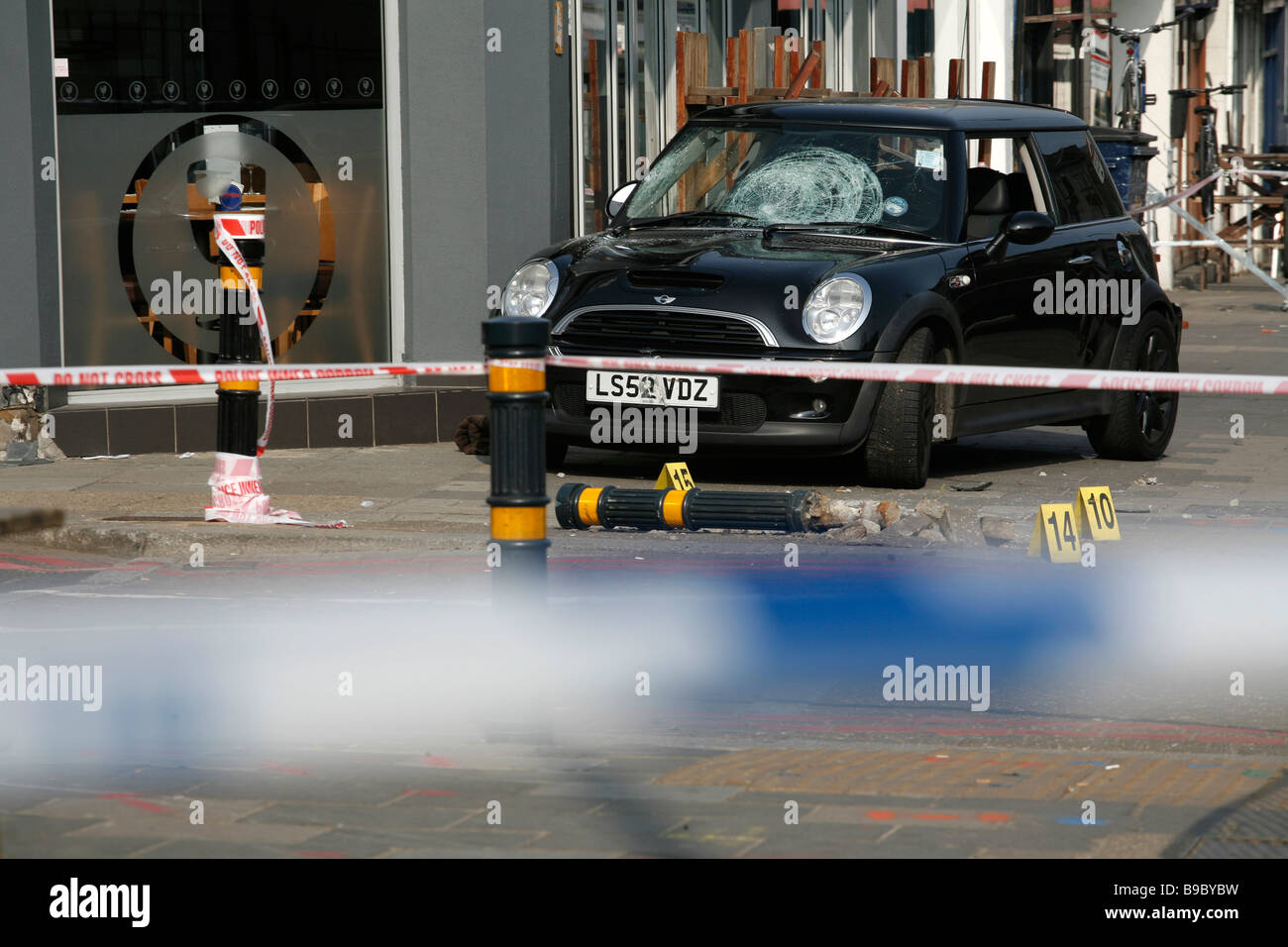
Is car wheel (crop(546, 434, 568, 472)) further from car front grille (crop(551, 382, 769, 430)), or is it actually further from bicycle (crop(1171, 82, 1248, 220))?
bicycle (crop(1171, 82, 1248, 220))

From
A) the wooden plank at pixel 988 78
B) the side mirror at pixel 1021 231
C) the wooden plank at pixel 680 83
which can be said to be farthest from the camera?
the wooden plank at pixel 988 78

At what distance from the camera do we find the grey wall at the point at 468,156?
11688mm

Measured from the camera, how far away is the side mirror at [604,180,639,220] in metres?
10.7

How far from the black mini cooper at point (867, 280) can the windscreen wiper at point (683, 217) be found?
1 centimetres

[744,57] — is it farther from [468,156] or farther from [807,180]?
[807,180]

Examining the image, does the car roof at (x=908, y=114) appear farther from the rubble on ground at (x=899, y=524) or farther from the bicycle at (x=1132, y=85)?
the bicycle at (x=1132, y=85)

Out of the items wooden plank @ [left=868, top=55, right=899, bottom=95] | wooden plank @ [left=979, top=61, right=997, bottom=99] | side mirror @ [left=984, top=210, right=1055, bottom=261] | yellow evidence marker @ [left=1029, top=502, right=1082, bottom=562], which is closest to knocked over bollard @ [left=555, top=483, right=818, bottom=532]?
yellow evidence marker @ [left=1029, top=502, right=1082, bottom=562]

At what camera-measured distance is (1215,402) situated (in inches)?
553

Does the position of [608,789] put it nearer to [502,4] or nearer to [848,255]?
[848,255]

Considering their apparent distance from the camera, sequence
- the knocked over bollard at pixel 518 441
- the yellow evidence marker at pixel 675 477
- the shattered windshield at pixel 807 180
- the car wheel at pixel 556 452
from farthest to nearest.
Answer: the shattered windshield at pixel 807 180, the car wheel at pixel 556 452, the yellow evidence marker at pixel 675 477, the knocked over bollard at pixel 518 441

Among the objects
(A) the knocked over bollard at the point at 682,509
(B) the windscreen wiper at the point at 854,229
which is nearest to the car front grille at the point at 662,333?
(B) the windscreen wiper at the point at 854,229

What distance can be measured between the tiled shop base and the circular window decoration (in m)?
0.59

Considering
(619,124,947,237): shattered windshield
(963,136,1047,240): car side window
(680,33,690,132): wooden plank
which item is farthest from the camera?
(680,33,690,132): wooden plank

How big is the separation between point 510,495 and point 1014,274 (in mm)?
5656
